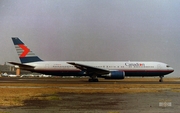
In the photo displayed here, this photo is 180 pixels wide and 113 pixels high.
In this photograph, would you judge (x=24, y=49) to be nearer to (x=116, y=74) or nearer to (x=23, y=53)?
(x=23, y=53)

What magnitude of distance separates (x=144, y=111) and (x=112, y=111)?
4.29 feet

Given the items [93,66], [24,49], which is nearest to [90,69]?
[93,66]

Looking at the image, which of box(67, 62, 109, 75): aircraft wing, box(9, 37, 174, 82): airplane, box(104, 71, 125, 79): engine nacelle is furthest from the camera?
box(9, 37, 174, 82): airplane

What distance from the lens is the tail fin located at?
4516 cm

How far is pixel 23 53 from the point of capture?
4516 centimetres

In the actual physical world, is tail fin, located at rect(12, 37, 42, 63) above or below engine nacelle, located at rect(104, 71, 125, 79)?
above

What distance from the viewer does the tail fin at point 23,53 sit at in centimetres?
4516

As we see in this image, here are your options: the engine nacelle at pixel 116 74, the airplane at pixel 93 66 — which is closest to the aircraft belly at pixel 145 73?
the airplane at pixel 93 66

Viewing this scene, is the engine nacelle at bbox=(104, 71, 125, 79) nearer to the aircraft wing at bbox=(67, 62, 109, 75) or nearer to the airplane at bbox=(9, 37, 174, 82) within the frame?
the aircraft wing at bbox=(67, 62, 109, 75)

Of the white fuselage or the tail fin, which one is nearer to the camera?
the white fuselage

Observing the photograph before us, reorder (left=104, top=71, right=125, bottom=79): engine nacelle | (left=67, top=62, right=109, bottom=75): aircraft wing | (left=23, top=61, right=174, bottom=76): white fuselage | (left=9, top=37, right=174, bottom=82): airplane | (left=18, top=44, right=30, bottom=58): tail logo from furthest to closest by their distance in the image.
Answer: (left=18, top=44, right=30, bottom=58): tail logo < (left=23, top=61, right=174, bottom=76): white fuselage < (left=9, top=37, right=174, bottom=82): airplane < (left=67, top=62, right=109, bottom=75): aircraft wing < (left=104, top=71, right=125, bottom=79): engine nacelle

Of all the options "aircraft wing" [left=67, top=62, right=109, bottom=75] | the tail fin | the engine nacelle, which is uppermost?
the tail fin

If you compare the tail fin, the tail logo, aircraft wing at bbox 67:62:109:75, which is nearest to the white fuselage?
aircraft wing at bbox 67:62:109:75

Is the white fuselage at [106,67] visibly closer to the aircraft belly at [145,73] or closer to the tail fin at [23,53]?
the aircraft belly at [145,73]
